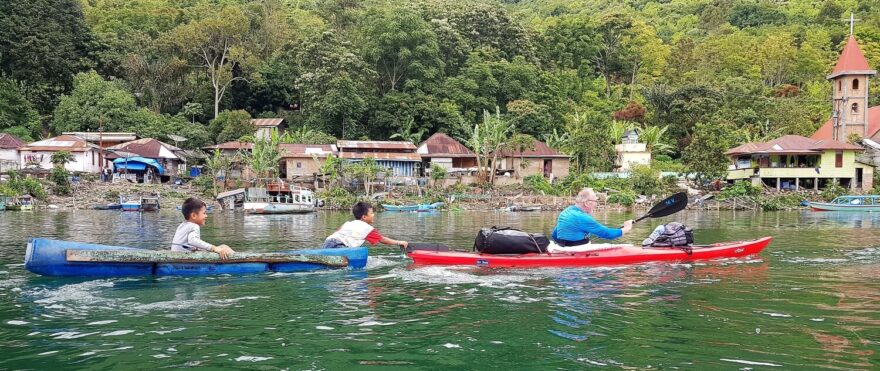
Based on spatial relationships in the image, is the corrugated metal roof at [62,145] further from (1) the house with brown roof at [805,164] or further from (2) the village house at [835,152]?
(2) the village house at [835,152]

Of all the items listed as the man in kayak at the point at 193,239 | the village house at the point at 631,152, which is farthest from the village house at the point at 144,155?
the man in kayak at the point at 193,239

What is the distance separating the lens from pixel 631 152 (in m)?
49.2

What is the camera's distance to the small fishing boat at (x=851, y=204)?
3525 cm

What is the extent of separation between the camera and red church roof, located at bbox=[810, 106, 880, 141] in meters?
Result: 45.0

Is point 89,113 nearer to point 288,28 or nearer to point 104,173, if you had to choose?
point 104,173

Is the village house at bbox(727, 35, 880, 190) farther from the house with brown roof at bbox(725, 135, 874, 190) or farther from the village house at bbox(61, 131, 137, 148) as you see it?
the village house at bbox(61, 131, 137, 148)

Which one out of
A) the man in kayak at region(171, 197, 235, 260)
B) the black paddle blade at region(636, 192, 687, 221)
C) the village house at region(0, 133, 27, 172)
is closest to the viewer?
the man in kayak at region(171, 197, 235, 260)

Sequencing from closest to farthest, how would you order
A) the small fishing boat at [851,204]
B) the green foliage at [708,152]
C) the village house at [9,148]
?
the small fishing boat at [851,204] → the green foliage at [708,152] → the village house at [9,148]

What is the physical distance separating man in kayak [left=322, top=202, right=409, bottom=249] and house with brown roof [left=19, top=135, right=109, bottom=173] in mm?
38742

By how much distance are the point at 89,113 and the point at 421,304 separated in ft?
163

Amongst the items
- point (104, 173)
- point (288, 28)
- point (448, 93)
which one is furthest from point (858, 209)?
point (288, 28)

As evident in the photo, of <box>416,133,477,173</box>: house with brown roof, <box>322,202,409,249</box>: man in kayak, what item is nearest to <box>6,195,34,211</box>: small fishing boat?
<box>416,133,477,173</box>: house with brown roof

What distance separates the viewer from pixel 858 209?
35.4m

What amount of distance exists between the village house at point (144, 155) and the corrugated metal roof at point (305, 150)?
853cm
